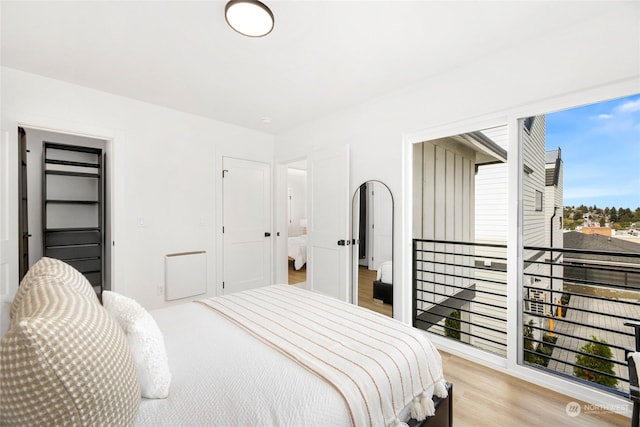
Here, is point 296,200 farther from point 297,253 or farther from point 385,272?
point 385,272

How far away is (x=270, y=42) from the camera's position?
2.06 metres

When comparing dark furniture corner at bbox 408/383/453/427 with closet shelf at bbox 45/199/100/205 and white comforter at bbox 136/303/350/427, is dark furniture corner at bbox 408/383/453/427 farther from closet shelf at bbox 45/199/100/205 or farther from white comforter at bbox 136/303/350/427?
closet shelf at bbox 45/199/100/205

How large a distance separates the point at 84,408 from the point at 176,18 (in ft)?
6.95

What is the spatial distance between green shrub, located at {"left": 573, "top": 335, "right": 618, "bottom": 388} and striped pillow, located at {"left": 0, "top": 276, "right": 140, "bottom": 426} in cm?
280

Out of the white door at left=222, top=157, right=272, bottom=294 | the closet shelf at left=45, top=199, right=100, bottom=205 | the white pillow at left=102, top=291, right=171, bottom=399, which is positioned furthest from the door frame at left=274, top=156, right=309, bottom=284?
the white pillow at left=102, top=291, right=171, bottom=399

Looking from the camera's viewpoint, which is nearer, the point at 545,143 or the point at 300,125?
the point at 545,143

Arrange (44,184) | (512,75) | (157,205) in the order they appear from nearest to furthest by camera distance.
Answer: (512,75) → (157,205) → (44,184)

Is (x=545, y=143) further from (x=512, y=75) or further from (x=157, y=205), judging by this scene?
(x=157, y=205)

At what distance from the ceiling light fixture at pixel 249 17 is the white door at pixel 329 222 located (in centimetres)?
162

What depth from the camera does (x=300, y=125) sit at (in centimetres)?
395

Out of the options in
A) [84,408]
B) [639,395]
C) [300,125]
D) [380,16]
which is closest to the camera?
[84,408]

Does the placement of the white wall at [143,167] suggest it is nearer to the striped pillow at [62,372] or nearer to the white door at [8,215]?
the white door at [8,215]

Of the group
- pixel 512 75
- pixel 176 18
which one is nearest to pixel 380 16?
pixel 512 75

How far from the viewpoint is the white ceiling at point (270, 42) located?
5.67 feet
